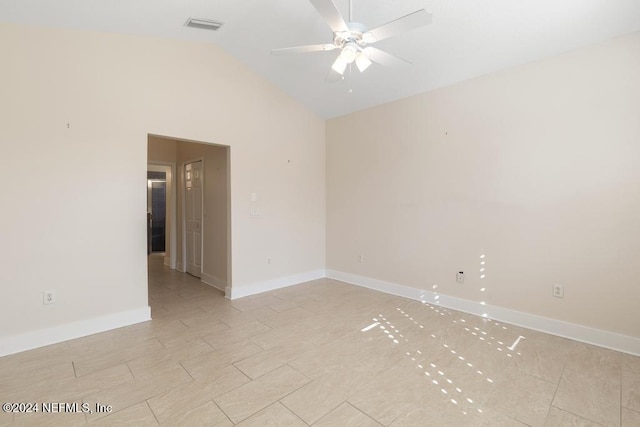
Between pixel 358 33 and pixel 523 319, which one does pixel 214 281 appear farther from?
pixel 523 319

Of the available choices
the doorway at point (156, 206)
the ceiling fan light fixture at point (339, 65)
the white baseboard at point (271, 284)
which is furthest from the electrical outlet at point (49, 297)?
the doorway at point (156, 206)

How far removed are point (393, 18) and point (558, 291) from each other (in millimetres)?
3156

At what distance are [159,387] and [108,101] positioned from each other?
9.14 ft

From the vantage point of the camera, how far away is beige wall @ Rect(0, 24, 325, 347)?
2.71 metres

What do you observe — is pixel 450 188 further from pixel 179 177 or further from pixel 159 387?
pixel 179 177

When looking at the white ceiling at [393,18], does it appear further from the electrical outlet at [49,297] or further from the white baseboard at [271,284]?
the white baseboard at [271,284]

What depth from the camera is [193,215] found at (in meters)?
5.42

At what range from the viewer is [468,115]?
12.0ft

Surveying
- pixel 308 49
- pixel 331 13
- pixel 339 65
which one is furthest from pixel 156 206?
pixel 331 13

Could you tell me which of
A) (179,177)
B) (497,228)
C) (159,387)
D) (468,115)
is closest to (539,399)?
(497,228)

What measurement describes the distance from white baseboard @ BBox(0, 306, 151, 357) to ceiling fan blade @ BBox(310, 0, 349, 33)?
134 inches

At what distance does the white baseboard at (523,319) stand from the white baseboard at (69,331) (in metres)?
3.17

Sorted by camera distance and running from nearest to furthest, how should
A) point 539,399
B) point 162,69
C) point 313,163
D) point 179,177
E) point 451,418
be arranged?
1. point 451,418
2. point 539,399
3. point 162,69
4. point 313,163
5. point 179,177

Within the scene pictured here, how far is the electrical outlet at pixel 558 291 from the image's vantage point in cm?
305
